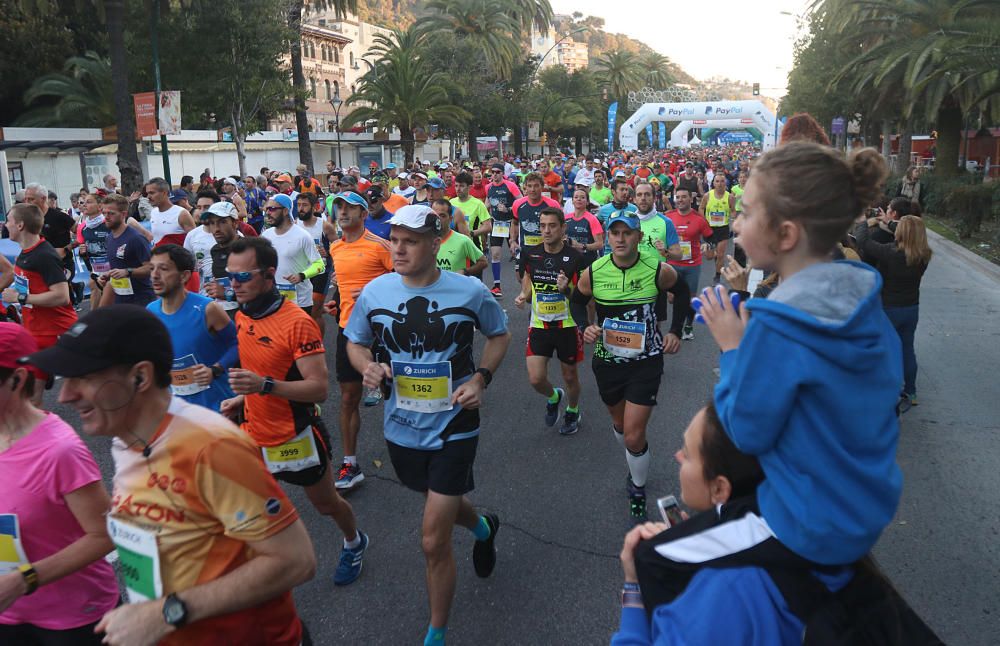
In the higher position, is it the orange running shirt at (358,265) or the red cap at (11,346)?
the red cap at (11,346)

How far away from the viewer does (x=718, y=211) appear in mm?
12805

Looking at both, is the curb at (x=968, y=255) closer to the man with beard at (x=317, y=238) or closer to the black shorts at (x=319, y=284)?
the man with beard at (x=317, y=238)

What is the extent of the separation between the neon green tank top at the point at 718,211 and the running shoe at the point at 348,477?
9149 millimetres

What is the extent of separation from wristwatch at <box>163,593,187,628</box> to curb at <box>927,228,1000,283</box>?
15.4 metres

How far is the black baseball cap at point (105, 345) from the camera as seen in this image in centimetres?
190

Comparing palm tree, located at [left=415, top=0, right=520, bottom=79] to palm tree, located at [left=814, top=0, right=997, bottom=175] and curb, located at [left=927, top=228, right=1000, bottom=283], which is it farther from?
curb, located at [left=927, top=228, right=1000, bottom=283]

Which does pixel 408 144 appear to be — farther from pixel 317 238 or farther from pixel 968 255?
pixel 317 238

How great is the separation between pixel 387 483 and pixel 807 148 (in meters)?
4.51

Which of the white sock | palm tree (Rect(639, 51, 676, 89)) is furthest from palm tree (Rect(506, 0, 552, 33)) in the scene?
the white sock

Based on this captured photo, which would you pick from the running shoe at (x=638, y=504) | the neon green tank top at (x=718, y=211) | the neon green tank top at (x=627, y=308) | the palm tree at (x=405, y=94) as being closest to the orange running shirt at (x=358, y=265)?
the neon green tank top at (x=627, y=308)

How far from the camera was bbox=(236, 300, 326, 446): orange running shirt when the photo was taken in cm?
405

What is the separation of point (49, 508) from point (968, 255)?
18167 mm

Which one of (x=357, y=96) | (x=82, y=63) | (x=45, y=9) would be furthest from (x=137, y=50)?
(x=357, y=96)

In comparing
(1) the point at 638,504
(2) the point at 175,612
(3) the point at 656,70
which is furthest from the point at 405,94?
(3) the point at 656,70
